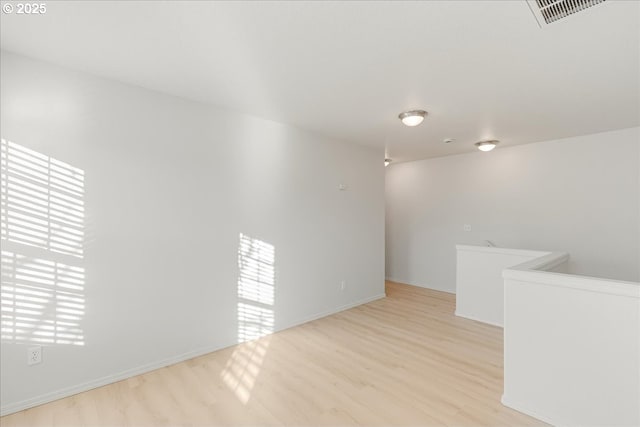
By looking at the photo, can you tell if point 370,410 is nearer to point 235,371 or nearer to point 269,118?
point 235,371

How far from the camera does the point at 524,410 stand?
2.14m

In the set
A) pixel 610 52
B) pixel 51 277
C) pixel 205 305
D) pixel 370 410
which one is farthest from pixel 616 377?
pixel 51 277

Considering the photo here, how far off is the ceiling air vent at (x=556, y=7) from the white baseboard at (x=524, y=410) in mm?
2537

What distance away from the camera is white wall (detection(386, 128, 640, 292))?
12.5ft

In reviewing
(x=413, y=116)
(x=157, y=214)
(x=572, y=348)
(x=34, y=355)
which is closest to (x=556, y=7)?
(x=413, y=116)

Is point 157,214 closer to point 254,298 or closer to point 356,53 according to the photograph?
point 254,298

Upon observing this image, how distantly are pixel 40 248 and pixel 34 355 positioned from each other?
0.77m

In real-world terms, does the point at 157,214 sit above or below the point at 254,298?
above

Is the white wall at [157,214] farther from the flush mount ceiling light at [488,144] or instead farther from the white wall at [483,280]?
the flush mount ceiling light at [488,144]

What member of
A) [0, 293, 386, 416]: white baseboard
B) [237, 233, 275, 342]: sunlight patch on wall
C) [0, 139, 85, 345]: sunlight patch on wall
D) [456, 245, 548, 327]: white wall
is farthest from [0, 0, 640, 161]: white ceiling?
[0, 293, 386, 416]: white baseboard

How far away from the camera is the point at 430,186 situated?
5.74m

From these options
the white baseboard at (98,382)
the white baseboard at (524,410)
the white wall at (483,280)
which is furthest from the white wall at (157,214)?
the white baseboard at (524,410)

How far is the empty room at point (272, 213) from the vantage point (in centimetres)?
183

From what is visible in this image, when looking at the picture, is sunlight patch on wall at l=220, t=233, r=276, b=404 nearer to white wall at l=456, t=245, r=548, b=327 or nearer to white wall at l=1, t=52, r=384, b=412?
white wall at l=1, t=52, r=384, b=412
